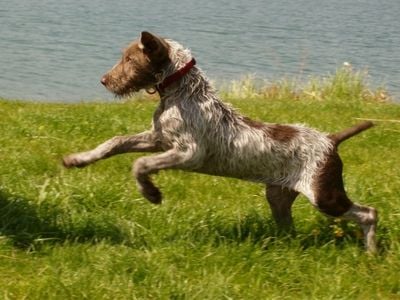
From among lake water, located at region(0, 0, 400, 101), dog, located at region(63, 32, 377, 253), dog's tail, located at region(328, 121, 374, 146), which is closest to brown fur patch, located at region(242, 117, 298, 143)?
dog, located at region(63, 32, 377, 253)

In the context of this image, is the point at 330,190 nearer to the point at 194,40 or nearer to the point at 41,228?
the point at 41,228

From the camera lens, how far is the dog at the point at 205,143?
5383 millimetres

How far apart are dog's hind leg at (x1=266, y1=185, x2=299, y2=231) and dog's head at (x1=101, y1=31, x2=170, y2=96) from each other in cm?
128

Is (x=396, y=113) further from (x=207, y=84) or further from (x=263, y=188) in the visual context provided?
(x=207, y=84)

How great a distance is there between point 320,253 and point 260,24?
83.0 feet

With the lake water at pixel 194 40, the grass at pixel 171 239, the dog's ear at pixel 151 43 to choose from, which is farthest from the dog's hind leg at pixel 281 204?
the lake water at pixel 194 40

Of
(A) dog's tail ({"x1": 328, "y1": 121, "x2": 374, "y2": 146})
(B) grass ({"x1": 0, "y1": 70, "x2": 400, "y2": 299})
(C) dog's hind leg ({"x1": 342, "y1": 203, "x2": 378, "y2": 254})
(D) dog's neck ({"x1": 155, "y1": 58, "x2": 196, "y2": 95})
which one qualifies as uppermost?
(D) dog's neck ({"x1": 155, "y1": 58, "x2": 196, "y2": 95})

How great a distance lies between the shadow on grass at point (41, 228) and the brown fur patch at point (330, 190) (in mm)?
1481

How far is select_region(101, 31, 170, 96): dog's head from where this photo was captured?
5.30 meters

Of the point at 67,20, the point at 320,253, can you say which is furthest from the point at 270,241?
the point at 67,20

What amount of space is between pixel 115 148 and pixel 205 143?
0.67 m

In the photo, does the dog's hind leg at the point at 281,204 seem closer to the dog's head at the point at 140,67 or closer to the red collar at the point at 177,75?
the red collar at the point at 177,75

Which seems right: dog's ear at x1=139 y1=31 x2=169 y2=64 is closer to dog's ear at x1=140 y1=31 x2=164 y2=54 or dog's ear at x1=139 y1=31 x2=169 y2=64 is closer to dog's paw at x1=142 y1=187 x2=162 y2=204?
dog's ear at x1=140 y1=31 x2=164 y2=54

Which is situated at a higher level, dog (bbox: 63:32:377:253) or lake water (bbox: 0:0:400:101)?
dog (bbox: 63:32:377:253)
